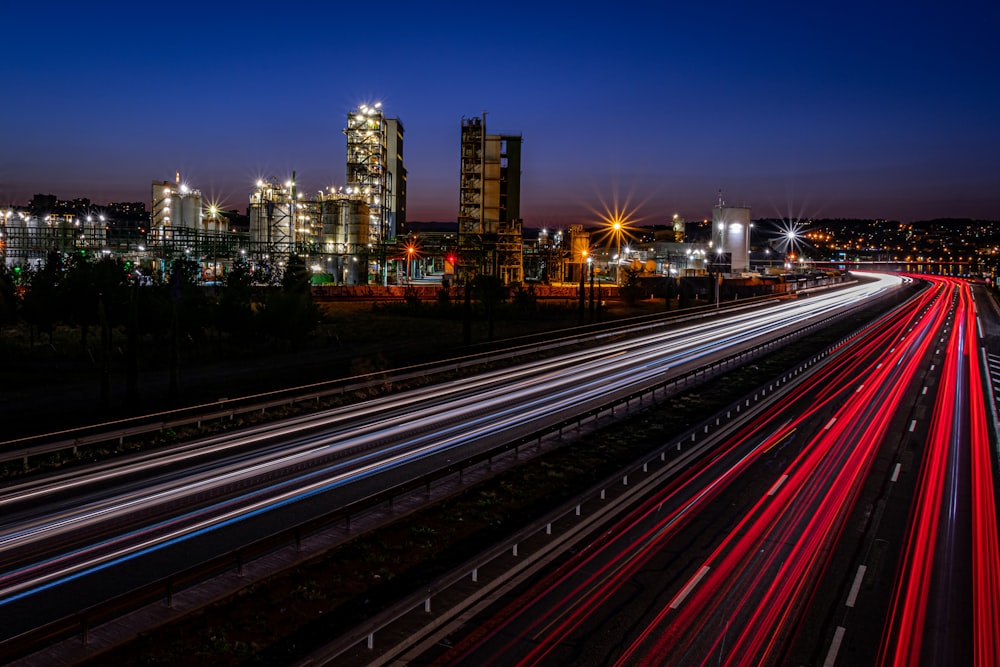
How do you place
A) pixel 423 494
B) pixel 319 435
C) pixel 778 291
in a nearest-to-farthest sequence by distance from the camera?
1. pixel 423 494
2. pixel 319 435
3. pixel 778 291

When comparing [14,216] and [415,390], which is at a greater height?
[14,216]

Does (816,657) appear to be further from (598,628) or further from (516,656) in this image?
(516,656)

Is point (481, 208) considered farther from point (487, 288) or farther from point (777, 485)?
point (777, 485)

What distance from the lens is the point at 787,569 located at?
38.0ft

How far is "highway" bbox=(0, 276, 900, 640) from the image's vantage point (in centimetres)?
1136

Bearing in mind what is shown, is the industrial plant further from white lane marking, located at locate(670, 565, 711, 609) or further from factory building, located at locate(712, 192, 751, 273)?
white lane marking, located at locate(670, 565, 711, 609)

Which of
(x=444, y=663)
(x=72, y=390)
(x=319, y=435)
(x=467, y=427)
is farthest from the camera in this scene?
(x=72, y=390)

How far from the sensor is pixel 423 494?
1518 centimetres

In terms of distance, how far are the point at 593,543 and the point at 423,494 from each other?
4159 mm

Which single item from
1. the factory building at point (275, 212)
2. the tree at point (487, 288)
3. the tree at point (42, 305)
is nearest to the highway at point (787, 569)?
the tree at point (487, 288)

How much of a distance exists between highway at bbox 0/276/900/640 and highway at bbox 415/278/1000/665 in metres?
5.59

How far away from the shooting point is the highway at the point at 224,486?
11.4 meters

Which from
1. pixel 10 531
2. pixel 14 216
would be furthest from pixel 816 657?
pixel 14 216

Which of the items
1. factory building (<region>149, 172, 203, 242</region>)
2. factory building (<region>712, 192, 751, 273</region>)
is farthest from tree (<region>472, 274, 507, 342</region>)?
factory building (<region>712, 192, 751, 273</region>)
